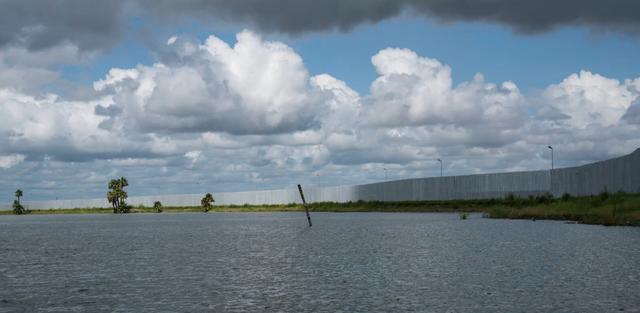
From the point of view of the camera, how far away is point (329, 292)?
25500 millimetres

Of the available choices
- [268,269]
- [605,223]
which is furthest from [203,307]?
[605,223]

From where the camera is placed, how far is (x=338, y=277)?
29828mm

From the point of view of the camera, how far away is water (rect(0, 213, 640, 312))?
22.8 metres

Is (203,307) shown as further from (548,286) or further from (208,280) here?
(548,286)

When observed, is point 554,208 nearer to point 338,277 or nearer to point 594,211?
point 594,211

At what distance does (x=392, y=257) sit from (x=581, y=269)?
10.3 metres

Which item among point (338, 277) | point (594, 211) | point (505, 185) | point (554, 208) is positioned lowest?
point (338, 277)

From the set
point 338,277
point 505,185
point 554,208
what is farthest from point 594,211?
point 505,185

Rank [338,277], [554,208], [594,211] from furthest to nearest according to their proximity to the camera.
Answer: [554,208] < [594,211] < [338,277]

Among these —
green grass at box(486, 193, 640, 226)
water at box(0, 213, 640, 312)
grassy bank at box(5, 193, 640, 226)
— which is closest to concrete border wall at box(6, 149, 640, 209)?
grassy bank at box(5, 193, 640, 226)

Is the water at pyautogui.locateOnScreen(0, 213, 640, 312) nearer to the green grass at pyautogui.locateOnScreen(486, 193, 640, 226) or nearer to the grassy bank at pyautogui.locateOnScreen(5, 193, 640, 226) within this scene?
the green grass at pyautogui.locateOnScreen(486, 193, 640, 226)

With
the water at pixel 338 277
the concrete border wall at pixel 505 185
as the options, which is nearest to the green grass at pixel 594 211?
the concrete border wall at pixel 505 185

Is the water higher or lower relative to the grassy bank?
lower

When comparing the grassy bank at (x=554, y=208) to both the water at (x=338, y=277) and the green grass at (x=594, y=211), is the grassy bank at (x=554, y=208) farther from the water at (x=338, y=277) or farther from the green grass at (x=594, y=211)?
the water at (x=338, y=277)
